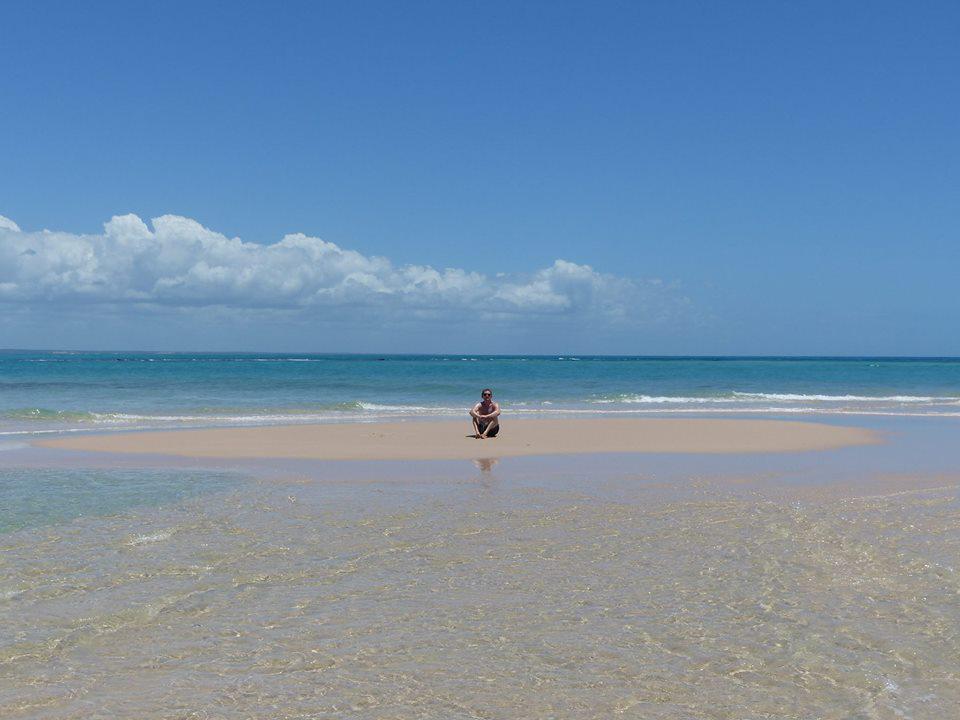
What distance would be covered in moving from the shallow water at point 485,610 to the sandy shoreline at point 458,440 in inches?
306

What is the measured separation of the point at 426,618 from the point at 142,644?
226cm

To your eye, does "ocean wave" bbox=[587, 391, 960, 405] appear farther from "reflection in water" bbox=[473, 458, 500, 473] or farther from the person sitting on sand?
"reflection in water" bbox=[473, 458, 500, 473]

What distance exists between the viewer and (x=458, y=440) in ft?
77.4

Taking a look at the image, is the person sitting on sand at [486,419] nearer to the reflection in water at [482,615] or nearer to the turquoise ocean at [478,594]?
the turquoise ocean at [478,594]

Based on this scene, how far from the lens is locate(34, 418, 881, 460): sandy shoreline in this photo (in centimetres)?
2050

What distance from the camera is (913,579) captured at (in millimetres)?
8344

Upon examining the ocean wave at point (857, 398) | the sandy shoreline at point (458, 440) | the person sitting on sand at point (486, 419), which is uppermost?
the person sitting on sand at point (486, 419)

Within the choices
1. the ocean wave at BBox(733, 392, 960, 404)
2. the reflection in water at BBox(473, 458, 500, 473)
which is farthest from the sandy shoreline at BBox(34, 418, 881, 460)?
the ocean wave at BBox(733, 392, 960, 404)

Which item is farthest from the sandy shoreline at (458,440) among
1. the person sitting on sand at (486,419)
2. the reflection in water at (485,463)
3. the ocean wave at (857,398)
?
the ocean wave at (857,398)

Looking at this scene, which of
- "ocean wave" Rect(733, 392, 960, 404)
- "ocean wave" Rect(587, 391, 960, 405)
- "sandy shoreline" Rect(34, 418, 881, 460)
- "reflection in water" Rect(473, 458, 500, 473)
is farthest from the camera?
"ocean wave" Rect(733, 392, 960, 404)

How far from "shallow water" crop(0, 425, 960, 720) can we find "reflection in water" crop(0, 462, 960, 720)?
27 millimetres

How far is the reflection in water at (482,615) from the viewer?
566 centimetres

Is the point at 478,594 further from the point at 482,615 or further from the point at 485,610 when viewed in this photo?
the point at 482,615

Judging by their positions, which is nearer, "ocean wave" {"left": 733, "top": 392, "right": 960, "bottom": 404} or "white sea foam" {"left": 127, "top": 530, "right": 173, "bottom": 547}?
"white sea foam" {"left": 127, "top": 530, "right": 173, "bottom": 547}
